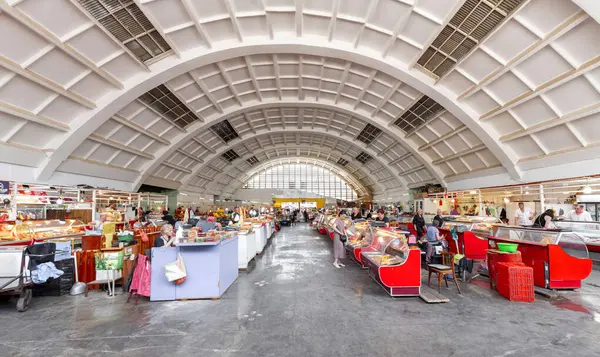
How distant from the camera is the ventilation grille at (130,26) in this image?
9.77m

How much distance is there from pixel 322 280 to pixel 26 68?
481 inches

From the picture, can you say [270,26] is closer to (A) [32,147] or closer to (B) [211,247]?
(B) [211,247]

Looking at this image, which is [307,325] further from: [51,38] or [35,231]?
[51,38]

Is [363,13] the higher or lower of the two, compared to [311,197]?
higher

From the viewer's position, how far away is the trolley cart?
5.45m

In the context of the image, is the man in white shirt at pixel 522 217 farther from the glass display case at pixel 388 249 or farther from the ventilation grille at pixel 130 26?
the ventilation grille at pixel 130 26

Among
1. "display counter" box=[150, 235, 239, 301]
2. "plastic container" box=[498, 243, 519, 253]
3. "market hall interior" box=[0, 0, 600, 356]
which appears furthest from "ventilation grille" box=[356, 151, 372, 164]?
"display counter" box=[150, 235, 239, 301]

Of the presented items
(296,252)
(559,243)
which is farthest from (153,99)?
(559,243)

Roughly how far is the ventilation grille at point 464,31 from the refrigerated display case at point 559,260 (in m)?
7.29

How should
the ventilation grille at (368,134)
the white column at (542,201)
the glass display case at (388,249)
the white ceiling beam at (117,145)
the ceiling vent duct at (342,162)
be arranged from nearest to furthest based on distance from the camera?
the glass display case at (388,249) → the white column at (542,201) → the white ceiling beam at (117,145) → the ventilation grille at (368,134) → the ceiling vent duct at (342,162)

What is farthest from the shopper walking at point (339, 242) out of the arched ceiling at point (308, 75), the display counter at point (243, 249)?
the arched ceiling at point (308, 75)

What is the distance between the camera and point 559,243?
6.39 meters

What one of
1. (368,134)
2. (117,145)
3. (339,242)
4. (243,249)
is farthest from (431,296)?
(368,134)

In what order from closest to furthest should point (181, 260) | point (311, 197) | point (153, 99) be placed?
point (181, 260), point (153, 99), point (311, 197)
